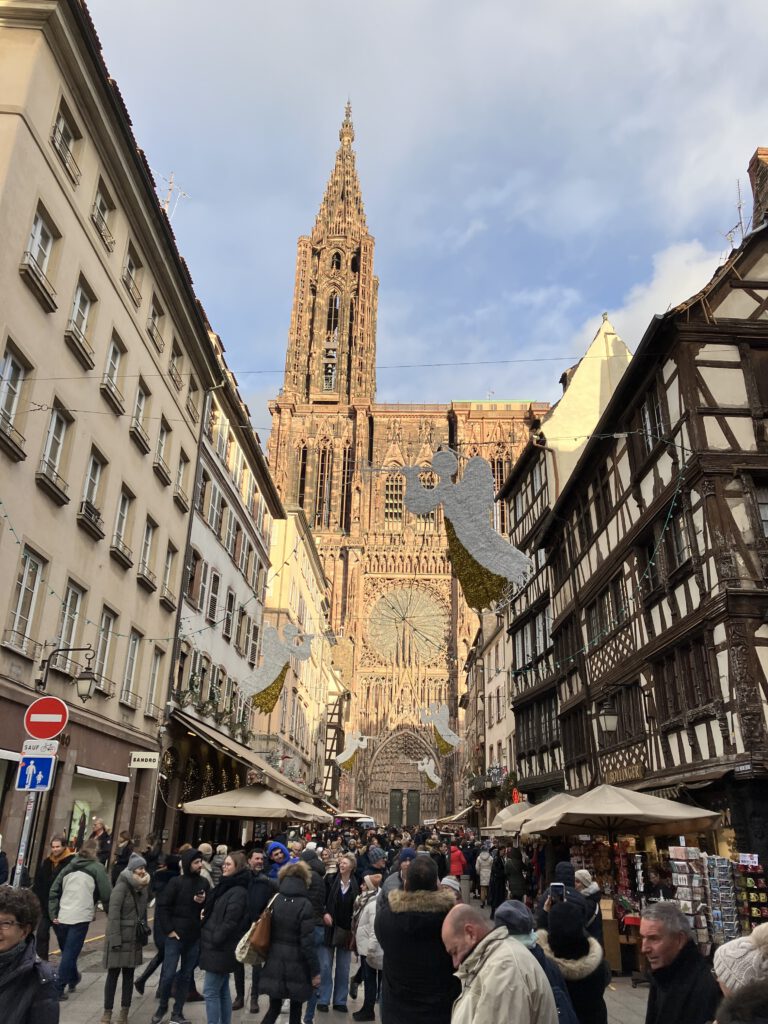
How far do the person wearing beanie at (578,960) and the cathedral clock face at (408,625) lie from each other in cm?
6293

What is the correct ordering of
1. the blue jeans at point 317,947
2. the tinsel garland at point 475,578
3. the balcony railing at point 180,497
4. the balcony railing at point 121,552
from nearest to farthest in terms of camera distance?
the blue jeans at point 317,947 → the tinsel garland at point 475,578 → the balcony railing at point 121,552 → the balcony railing at point 180,497

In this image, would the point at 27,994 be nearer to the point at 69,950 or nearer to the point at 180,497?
the point at 69,950

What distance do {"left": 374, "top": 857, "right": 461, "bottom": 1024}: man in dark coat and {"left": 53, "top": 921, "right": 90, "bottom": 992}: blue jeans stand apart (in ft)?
14.3

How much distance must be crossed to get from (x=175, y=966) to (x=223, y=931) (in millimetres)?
1113

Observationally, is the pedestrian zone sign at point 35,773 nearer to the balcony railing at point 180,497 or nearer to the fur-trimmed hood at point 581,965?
the fur-trimmed hood at point 581,965

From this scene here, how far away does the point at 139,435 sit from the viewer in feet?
55.5

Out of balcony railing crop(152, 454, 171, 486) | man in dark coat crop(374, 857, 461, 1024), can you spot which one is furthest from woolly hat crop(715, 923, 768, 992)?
balcony railing crop(152, 454, 171, 486)

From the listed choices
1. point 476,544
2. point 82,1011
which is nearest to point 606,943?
point 476,544

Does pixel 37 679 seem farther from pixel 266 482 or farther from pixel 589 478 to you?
pixel 266 482

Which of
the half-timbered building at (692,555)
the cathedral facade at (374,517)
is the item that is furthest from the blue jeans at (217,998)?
the cathedral facade at (374,517)

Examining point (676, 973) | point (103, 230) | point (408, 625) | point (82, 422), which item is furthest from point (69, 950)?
point (408, 625)

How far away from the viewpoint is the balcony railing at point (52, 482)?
41.0 ft

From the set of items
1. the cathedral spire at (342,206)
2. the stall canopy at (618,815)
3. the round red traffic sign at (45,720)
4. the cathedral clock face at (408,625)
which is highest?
the cathedral spire at (342,206)

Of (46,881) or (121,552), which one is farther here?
(121,552)
